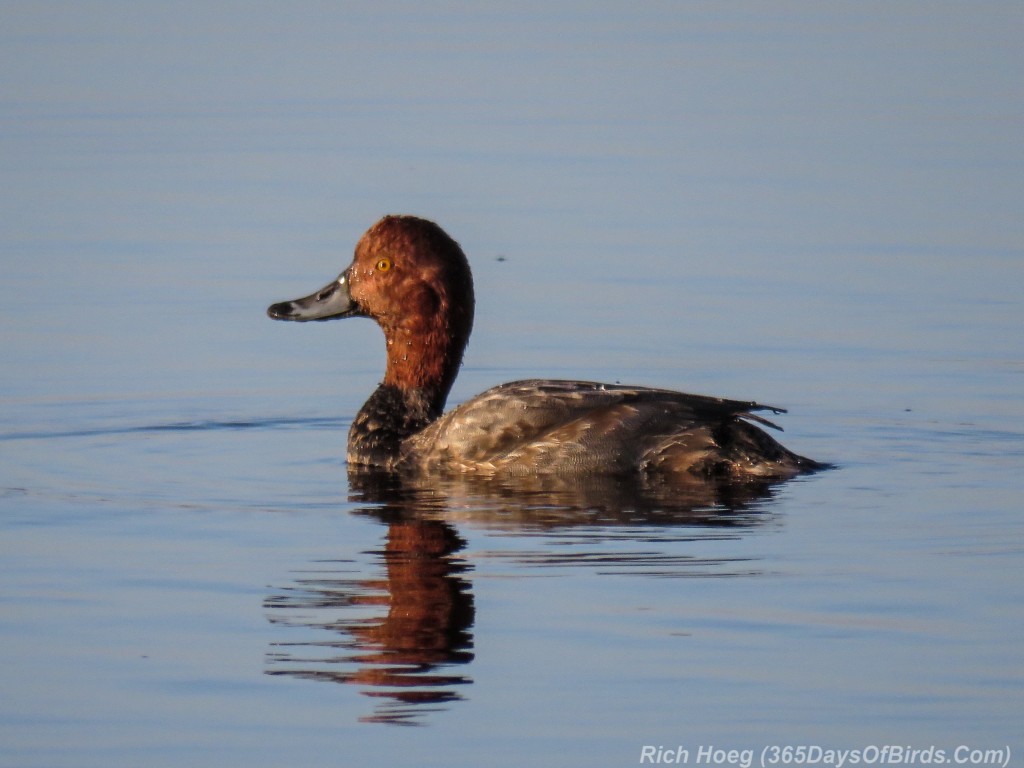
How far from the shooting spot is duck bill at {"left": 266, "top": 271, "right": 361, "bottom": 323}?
1064cm

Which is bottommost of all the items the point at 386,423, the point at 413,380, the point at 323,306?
the point at 386,423

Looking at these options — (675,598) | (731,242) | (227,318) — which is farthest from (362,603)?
(731,242)

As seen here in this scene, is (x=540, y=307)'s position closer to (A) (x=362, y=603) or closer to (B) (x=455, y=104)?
(A) (x=362, y=603)

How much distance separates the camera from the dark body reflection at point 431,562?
6430 millimetres

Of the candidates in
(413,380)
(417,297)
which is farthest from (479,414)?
(417,297)

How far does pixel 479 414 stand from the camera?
952cm

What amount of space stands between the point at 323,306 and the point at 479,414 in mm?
1558

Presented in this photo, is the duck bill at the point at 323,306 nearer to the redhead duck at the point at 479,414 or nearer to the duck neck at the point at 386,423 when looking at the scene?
the redhead duck at the point at 479,414

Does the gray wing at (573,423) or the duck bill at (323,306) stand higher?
the duck bill at (323,306)

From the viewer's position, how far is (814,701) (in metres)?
6.09

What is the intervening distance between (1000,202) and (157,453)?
7.64m

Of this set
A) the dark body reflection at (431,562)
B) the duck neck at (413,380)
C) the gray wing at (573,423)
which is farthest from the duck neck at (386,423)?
the gray wing at (573,423)

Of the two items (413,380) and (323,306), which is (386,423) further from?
(323,306)

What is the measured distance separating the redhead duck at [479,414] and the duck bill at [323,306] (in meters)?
0.02
